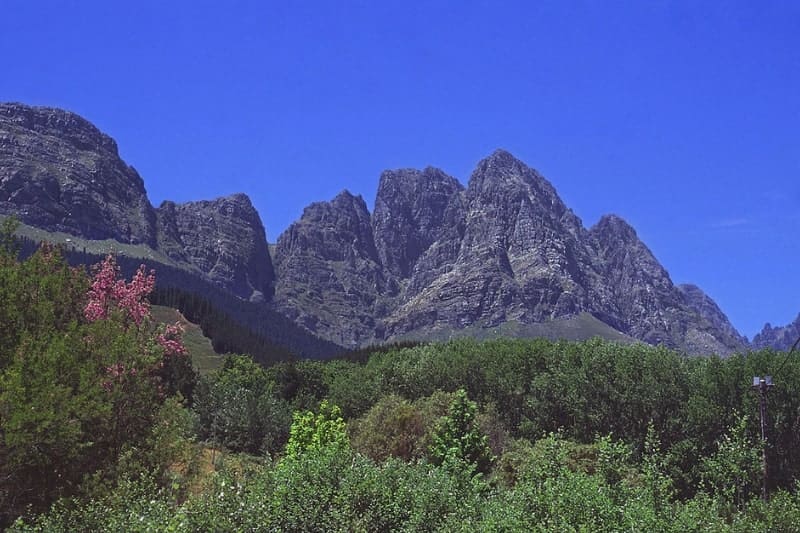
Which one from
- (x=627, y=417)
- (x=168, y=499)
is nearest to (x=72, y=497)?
(x=168, y=499)

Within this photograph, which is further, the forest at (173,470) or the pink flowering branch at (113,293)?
the pink flowering branch at (113,293)

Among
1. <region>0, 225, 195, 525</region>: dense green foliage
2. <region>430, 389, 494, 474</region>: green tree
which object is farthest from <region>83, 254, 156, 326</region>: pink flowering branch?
<region>430, 389, 494, 474</region>: green tree

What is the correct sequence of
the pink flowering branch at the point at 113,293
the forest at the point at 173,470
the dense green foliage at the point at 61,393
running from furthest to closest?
1. the pink flowering branch at the point at 113,293
2. the dense green foliage at the point at 61,393
3. the forest at the point at 173,470

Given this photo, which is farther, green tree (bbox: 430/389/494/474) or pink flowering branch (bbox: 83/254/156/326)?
green tree (bbox: 430/389/494/474)

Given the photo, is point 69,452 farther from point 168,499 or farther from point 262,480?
point 262,480

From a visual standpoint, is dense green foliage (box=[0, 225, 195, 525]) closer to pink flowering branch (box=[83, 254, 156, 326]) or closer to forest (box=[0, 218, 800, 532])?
forest (box=[0, 218, 800, 532])

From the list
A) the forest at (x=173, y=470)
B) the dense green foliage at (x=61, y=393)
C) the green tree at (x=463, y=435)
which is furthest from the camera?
the green tree at (x=463, y=435)

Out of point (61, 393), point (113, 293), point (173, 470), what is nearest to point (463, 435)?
point (173, 470)

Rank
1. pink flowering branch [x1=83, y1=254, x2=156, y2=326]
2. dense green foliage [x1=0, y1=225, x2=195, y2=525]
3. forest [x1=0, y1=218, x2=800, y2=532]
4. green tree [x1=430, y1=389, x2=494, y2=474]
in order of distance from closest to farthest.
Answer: forest [x1=0, y1=218, x2=800, y2=532]
dense green foliage [x1=0, y1=225, x2=195, y2=525]
pink flowering branch [x1=83, y1=254, x2=156, y2=326]
green tree [x1=430, y1=389, x2=494, y2=474]

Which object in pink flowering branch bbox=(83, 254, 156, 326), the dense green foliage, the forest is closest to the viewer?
the forest

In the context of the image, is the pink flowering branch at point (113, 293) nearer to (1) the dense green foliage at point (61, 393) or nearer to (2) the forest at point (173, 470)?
(2) the forest at point (173, 470)

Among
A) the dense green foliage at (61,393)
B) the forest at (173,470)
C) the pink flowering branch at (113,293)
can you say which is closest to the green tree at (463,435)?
the forest at (173,470)

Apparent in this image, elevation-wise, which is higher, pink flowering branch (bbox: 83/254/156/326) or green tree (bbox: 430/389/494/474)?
pink flowering branch (bbox: 83/254/156/326)

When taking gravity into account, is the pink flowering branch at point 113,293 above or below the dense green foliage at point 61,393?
above
